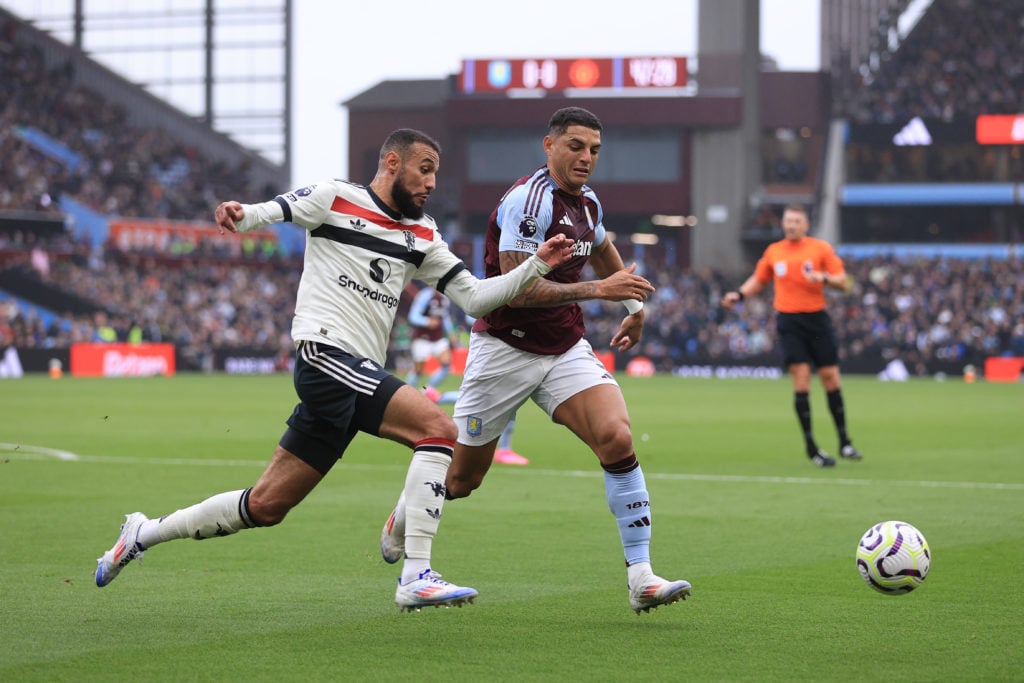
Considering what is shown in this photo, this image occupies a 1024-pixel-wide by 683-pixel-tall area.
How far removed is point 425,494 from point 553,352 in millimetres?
1178

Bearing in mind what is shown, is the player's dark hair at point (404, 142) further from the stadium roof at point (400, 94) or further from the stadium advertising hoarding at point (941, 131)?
the stadium roof at point (400, 94)

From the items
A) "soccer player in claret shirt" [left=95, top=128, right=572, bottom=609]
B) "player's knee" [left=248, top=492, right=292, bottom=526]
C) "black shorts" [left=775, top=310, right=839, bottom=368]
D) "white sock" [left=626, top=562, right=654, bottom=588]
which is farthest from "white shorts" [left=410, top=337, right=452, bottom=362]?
"white sock" [left=626, top=562, right=654, bottom=588]

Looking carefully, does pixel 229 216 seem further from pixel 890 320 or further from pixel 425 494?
pixel 890 320

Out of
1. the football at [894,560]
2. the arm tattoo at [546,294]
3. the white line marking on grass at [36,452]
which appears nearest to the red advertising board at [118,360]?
the white line marking on grass at [36,452]

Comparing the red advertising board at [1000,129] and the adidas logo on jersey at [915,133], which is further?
the adidas logo on jersey at [915,133]

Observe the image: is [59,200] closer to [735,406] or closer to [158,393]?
[158,393]

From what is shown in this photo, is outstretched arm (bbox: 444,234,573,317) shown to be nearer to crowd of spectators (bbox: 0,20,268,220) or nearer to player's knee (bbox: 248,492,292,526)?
player's knee (bbox: 248,492,292,526)

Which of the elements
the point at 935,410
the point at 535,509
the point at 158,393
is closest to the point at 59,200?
the point at 158,393

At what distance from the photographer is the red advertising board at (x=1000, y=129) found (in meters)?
54.4

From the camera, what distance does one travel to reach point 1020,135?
5428 centimetres

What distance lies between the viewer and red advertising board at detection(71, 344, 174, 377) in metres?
42.5

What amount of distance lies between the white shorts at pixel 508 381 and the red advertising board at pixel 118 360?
119ft

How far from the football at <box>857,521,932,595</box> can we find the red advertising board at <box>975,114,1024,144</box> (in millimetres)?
51380

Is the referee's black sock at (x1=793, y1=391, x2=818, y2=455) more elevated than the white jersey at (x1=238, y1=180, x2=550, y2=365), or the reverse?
the white jersey at (x1=238, y1=180, x2=550, y2=365)
